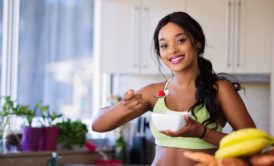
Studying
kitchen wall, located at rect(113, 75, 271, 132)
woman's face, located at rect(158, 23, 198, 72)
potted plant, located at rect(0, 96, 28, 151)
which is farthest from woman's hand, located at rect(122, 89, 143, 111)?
kitchen wall, located at rect(113, 75, 271, 132)

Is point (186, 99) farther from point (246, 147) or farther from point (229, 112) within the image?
point (246, 147)

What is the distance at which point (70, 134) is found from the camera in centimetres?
352

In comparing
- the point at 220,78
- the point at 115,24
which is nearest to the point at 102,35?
the point at 115,24

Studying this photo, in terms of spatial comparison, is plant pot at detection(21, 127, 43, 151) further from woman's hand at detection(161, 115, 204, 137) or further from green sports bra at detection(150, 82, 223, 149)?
woman's hand at detection(161, 115, 204, 137)

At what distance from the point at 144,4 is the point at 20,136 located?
4.21 feet

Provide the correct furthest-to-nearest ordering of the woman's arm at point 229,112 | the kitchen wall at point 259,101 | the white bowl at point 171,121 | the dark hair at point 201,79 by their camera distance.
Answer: the kitchen wall at point 259,101
the dark hair at point 201,79
the woman's arm at point 229,112
the white bowl at point 171,121

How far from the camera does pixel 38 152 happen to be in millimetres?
3207

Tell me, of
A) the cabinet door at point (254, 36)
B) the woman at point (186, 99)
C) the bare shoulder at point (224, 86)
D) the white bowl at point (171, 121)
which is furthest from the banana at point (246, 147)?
the cabinet door at point (254, 36)

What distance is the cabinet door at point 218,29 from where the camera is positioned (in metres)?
3.56

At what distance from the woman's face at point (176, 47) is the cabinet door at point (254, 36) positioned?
1984mm

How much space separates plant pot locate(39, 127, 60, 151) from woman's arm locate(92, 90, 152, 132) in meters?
1.65

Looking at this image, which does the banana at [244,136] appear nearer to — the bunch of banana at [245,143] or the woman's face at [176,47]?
the bunch of banana at [245,143]

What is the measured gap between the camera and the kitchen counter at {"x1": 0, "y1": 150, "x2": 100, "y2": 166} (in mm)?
3049

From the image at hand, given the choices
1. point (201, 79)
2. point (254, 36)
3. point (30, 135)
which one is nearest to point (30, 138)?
point (30, 135)
